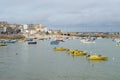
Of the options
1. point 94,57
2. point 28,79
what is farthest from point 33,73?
point 94,57

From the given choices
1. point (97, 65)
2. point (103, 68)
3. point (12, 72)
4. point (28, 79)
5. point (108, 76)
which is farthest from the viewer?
point (97, 65)

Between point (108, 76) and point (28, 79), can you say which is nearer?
point (28, 79)

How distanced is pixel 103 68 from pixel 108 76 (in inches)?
305

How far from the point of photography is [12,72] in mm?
42719

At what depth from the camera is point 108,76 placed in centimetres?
3962

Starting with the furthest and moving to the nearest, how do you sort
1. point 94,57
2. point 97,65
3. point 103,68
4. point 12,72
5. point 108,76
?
point 94,57
point 97,65
point 103,68
point 12,72
point 108,76

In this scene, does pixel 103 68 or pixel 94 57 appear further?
pixel 94 57

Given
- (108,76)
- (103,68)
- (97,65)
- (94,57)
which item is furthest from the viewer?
(94,57)

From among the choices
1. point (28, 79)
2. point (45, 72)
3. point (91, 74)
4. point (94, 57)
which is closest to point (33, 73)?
point (45, 72)

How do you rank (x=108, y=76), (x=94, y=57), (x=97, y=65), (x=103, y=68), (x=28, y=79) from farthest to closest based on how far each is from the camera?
(x=94, y=57) < (x=97, y=65) < (x=103, y=68) < (x=108, y=76) < (x=28, y=79)

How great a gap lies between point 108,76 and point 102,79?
2623 millimetres

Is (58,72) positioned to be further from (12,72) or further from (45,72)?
(12,72)

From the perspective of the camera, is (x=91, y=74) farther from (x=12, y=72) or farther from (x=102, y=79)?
(x=12, y=72)

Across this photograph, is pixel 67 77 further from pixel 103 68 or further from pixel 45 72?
pixel 103 68
